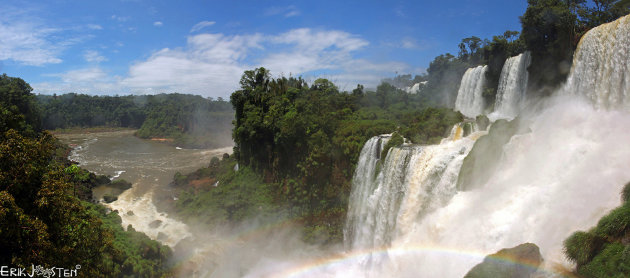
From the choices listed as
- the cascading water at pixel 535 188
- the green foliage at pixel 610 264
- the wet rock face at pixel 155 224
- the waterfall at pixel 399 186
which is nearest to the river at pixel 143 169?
the wet rock face at pixel 155 224

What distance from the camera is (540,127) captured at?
11.9m

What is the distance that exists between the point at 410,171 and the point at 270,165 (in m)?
13.4

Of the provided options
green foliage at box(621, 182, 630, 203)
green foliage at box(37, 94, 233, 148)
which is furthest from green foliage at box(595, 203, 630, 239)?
green foliage at box(37, 94, 233, 148)

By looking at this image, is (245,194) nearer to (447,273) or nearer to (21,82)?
(447,273)

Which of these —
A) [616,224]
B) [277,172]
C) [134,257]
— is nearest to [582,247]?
[616,224]

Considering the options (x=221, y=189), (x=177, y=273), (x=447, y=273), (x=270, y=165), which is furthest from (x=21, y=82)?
(x=447, y=273)

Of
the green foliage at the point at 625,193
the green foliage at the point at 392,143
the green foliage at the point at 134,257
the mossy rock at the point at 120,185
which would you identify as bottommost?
the green foliage at the point at 134,257

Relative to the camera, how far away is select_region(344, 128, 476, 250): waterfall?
464 inches

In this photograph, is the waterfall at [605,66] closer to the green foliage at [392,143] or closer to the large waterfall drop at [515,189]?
the large waterfall drop at [515,189]

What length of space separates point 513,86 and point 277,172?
1524cm

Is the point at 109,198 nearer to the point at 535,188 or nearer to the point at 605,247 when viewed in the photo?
the point at 535,188

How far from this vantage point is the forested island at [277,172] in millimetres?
5930

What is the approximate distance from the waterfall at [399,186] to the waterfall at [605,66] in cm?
465

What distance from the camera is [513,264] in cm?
715
